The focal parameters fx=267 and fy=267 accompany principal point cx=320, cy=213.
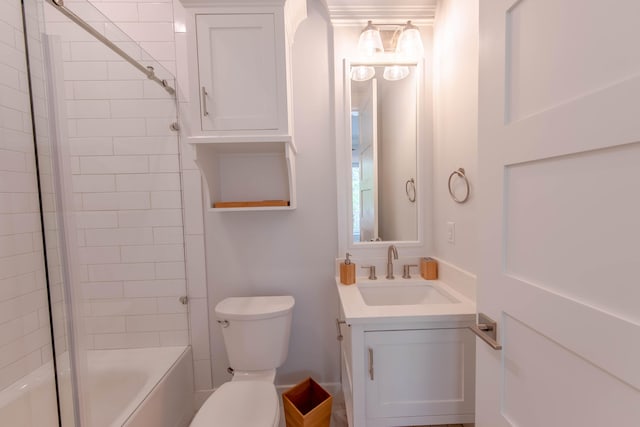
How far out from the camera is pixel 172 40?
160 cm

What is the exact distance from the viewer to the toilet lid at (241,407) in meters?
1.11

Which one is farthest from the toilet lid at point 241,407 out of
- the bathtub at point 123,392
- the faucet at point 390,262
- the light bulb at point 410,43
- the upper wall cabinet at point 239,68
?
the light bulb at point 410,43

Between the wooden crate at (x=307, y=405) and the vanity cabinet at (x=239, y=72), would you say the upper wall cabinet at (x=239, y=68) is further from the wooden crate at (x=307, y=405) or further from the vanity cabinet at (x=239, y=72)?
the wooden crate at (x=307, y=405)

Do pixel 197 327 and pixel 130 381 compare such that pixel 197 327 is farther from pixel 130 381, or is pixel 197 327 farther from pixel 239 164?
pixel 239 164

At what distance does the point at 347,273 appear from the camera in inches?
59.7

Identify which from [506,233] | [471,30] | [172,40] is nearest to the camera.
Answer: [506,233]

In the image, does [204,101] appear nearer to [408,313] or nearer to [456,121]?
[456,121]

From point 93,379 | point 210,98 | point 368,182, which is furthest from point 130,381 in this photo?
point 368,182

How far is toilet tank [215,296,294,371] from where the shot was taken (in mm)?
1418

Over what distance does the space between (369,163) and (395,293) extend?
0.78 meters

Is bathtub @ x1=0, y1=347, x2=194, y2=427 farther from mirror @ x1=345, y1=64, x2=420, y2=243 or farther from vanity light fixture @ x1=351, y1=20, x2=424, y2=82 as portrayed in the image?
vanity light fixture @ x1=351, y1=20, x2=424, y2=82

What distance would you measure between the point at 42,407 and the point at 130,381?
1.23 ft

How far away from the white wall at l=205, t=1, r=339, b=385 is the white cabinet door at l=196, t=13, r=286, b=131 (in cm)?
33

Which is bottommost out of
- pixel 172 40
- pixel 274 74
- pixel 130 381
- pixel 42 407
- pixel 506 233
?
pixel 130 381
